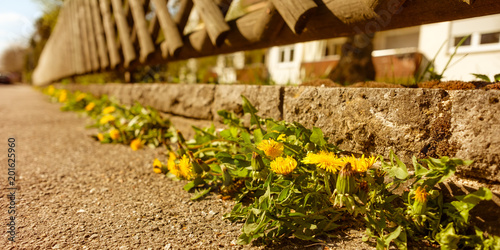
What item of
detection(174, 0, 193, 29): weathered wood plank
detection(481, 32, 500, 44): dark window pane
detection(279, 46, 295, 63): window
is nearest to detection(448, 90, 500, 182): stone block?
detection(174, 0, 193, 29): weathered wood plank

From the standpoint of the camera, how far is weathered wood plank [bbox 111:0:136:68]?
3320mm

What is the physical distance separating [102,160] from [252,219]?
4.50ft

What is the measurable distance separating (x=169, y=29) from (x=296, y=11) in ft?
4.70

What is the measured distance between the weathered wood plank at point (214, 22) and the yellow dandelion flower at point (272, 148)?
104cm

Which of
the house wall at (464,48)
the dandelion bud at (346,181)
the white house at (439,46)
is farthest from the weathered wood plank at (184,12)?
the house wall at (464,48)

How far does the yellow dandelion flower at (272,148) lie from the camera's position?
116 centimetres

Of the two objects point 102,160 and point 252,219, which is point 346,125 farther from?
point 102,160

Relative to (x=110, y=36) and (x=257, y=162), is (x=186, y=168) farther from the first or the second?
(x=110, y=36)

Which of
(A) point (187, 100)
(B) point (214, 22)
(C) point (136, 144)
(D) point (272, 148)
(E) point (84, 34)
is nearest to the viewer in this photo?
(D) point (272, 148)

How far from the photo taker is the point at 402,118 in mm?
1107

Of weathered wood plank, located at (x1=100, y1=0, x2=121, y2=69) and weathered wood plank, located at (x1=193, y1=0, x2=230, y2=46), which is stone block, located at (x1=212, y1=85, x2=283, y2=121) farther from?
weathered wood plank, located at (x1=100, y1=0, x2=121, y2=69)

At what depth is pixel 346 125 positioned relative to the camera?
4.16 feet

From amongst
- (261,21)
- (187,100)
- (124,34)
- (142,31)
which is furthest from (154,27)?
(261,21)

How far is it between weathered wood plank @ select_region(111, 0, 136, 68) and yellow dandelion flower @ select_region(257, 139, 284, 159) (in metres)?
2.58
